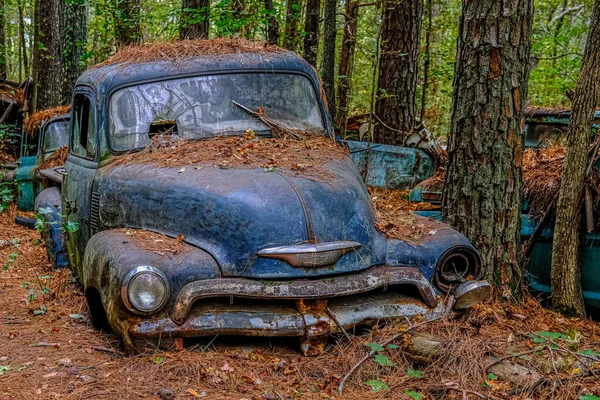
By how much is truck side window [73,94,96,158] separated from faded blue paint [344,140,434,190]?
3793 millimetres

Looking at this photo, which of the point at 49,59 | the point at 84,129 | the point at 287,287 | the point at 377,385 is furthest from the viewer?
the point at 49,59

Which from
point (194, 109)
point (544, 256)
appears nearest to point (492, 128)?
point (544, 256)

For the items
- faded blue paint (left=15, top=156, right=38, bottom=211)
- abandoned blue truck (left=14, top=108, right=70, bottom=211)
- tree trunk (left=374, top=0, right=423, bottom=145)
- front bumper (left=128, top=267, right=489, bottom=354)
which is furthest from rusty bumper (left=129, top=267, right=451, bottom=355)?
tree trunk (left=374, top=0, right=423, bottom=145)

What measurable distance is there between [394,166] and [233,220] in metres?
4.94

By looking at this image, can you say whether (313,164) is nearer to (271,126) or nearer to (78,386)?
(271,126)

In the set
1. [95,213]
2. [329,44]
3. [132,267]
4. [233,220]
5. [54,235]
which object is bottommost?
[54,235]

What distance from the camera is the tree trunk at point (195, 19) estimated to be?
964cm

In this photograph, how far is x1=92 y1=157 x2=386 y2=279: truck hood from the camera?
3.76 meters

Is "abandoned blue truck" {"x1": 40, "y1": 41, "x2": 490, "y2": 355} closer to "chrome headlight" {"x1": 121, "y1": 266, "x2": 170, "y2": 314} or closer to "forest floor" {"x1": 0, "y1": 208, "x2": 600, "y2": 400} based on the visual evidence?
"chrome headlight" {"x1": 121, "y1": 266, "x2": 170, "y2": 314}

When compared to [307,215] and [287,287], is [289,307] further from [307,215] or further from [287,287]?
[307,215]

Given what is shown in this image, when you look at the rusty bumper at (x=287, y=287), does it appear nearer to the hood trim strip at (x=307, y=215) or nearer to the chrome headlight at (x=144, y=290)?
the chrome headlight at (x=144, y=290)

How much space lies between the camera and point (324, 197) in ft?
13.1

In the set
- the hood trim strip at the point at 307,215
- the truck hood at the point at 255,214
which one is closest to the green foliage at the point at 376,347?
the truck hood at the point at 255,214

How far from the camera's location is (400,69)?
10.6 metres
